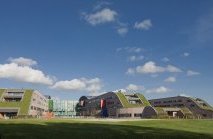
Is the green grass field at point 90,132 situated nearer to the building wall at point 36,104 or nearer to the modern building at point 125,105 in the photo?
the modern building at point 125,105

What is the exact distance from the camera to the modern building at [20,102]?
14525cm

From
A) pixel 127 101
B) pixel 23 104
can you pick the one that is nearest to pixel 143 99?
pixel 127 101

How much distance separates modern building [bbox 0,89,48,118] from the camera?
145 metres

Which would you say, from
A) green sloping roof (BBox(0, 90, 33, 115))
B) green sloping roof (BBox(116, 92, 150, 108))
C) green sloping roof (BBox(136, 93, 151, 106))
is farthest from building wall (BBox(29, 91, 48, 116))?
green sloping roof (BBox(136, 93, 151, 106))

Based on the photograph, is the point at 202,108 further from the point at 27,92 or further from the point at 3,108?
the point at 3,108

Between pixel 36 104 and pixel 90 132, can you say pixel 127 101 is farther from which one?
pixel 90 132

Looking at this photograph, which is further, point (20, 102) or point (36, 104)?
point (36, 104)

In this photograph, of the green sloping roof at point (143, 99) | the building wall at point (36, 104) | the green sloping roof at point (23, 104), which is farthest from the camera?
the green sloping roof at point (143, 99)

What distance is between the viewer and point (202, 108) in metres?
187

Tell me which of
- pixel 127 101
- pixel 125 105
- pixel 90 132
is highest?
pixel 127 101

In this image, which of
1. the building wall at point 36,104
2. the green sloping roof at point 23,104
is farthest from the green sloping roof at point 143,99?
the green sloping roof at point 23,104

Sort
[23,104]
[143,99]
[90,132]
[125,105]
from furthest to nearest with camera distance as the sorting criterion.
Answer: [143,99] → [125,105] → [23,104] → [90,132]

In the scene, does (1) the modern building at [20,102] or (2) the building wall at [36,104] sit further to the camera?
(2) the building wall at [36,104]

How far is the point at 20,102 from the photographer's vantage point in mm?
154500
